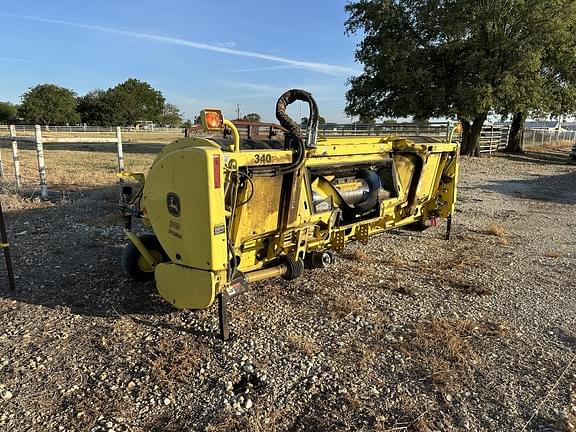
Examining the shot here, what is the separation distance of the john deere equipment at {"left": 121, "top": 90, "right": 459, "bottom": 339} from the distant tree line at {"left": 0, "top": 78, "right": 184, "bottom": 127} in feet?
223

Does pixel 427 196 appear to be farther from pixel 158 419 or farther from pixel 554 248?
pixel 158 419

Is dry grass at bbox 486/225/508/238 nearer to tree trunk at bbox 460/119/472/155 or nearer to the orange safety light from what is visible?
the orange safety light

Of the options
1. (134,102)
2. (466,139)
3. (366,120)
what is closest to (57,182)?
(366,120)

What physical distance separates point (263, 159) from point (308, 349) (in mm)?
1501

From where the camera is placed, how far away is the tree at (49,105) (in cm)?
6838

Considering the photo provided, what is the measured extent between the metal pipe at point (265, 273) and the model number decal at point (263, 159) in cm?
91

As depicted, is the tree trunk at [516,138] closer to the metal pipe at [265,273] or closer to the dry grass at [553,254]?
the dry grass at [553,254]

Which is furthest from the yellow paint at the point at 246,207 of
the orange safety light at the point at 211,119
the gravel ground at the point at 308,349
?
the gravel ground at the point at 308,349

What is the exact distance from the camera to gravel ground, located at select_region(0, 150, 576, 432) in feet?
9.05

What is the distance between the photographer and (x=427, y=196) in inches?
249

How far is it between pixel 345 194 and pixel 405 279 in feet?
3.76

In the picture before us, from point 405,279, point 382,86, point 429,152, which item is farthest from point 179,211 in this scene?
point 382,86

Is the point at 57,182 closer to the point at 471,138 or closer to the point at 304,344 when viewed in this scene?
A: the point at 304,344

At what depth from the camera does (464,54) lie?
19359 millimetres
